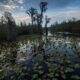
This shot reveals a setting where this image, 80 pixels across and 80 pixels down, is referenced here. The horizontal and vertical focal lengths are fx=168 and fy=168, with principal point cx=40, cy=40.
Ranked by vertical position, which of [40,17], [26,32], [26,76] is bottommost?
[26,76]

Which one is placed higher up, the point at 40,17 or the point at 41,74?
the point at 40,17

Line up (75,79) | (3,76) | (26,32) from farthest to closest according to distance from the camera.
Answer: (26,32)
(3,76)
(75,79)

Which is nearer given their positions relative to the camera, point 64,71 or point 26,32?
point 64,71

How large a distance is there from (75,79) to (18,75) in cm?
351

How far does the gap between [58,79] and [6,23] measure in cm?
3624

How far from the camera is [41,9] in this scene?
74.5 m

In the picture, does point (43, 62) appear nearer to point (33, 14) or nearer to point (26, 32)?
point (26, 32)

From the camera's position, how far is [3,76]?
10227 mm

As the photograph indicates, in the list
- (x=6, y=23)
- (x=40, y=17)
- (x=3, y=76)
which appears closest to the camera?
(x=3, y=76)

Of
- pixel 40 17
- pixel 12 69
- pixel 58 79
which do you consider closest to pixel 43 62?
pixel 12 69

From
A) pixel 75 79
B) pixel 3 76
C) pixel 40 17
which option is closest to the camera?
pixel 75 79

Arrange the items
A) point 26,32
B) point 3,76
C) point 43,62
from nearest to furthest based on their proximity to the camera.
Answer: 1. point 3,76
2. point 43,62
3. point 26,32

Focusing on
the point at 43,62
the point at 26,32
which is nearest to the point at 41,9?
the point at 26,32

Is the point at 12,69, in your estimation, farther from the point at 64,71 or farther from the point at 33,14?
the point at 33,14
